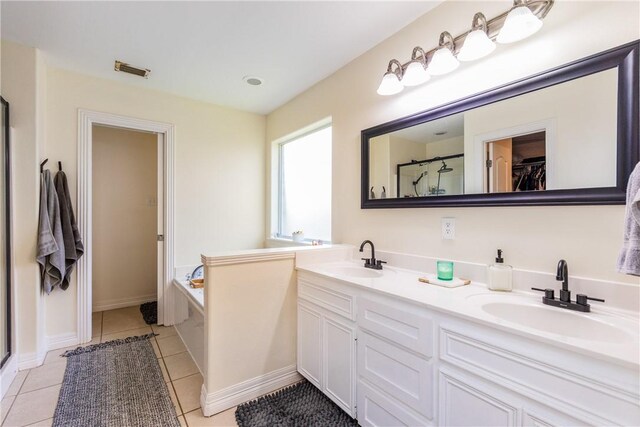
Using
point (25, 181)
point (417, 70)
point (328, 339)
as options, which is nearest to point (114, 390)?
point (328, 339)

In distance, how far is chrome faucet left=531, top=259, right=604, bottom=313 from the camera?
1.09m

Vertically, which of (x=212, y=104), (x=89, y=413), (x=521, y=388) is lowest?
(x=89, y=413)

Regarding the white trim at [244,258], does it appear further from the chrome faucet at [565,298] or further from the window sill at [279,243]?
the chrome faucet at [565,298]

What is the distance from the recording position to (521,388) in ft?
2.94

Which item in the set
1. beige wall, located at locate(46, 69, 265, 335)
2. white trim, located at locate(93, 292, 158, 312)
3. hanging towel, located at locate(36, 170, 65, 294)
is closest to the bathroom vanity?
beige wall, located at locate(46, 69, 265, 335)

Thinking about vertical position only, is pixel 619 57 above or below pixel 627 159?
above

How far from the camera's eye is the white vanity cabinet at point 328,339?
153cm

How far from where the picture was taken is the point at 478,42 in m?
1.37

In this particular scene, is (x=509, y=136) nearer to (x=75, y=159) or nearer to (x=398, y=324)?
(x=398, y=324)

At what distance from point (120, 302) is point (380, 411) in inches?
137

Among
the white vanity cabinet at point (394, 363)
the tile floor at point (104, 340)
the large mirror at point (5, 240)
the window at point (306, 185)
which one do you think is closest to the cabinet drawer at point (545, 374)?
Result: the white vanity cabinet at point (394, 363)

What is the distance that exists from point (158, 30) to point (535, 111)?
231 centimetres

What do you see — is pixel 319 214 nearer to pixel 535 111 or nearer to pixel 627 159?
pixel 535 111

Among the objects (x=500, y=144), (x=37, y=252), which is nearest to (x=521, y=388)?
(x=500, y=144)
